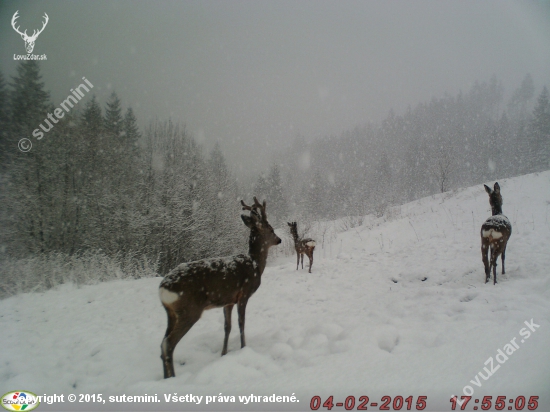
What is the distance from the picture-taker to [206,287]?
3.53m

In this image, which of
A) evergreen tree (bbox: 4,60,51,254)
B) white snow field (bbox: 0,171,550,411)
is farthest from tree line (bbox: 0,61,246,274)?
white snow field (bbox: 0,171,550,411)

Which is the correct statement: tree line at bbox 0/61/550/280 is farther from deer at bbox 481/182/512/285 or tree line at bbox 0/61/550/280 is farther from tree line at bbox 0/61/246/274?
deer at bbox 481/182/512/285

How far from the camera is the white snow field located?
2336mm

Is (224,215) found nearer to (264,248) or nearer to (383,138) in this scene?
(264,248)

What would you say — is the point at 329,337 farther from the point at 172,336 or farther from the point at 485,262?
the point at 485,262

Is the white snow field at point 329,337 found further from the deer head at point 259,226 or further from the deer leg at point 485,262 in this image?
the deer head at point 259,226

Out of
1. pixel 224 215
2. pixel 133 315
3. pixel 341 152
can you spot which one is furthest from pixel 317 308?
pixel 341 152

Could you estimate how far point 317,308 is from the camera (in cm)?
589

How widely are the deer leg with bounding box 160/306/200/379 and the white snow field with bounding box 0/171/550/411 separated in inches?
10.6

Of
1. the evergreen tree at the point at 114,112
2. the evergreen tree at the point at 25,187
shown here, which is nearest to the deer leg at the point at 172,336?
the evergreen tree at the point at 25,187

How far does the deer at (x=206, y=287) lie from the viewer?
325 cm

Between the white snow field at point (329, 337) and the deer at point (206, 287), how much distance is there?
1.73 ft

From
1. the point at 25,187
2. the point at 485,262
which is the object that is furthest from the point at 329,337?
the point at 25,187

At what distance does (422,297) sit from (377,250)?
19.5 ft
